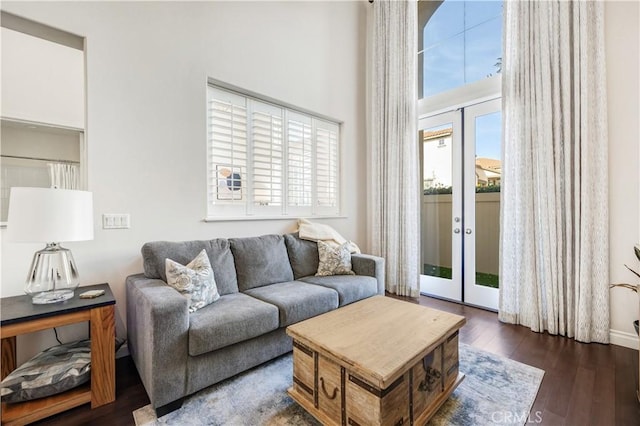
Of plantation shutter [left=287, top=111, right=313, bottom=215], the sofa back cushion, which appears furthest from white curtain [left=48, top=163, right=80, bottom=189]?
plantation shutter [left=287, top=111, right=313, bottom=215]

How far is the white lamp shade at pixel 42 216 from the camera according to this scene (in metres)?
1.51

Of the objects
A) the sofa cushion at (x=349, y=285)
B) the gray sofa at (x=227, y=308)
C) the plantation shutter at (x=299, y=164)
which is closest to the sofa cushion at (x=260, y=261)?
the gray sofa at (x=227, y=308)

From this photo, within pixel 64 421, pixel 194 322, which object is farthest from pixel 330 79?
pixel 64 421

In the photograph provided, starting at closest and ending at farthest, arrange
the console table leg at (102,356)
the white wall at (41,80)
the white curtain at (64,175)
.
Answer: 1. the console table leg at (102,356)
2. the white wall at (41,80)
3. the white curtain at (64,175)

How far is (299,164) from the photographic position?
359cm

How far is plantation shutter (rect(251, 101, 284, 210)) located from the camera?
124 inches

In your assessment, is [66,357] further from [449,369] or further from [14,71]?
[449,369]

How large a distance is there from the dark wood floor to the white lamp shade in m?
1.04

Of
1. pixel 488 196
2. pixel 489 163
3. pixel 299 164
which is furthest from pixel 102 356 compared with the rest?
pixel 489 163

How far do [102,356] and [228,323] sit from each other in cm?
74

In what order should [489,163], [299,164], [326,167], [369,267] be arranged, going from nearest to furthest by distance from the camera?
[369,267] → [489,163] → [299,164] → [326,167]

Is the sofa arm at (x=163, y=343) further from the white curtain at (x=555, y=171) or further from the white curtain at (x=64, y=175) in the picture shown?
the white curtain at (x=555, y=171)

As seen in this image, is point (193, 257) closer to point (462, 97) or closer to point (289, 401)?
point (289, 401)

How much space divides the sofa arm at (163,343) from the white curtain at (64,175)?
3.64 ft
